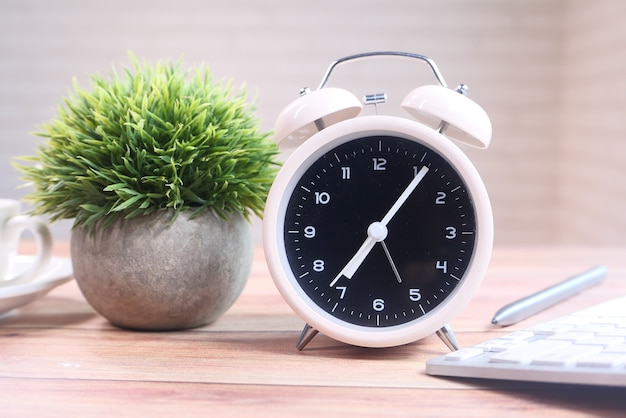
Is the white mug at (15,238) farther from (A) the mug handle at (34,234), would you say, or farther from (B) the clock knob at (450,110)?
(B) the clock knob at (450,110)

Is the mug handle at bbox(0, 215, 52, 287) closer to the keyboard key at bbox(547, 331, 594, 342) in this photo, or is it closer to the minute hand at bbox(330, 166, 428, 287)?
the minute hand at bbox(330, 166, 428, 287)

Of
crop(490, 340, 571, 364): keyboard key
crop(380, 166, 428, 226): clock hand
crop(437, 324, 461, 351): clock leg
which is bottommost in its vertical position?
crop(437, 324, 461, 351): clock leg

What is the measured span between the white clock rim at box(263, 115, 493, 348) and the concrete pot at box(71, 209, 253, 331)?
0.09m

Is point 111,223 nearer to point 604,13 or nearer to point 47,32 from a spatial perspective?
point 604,13

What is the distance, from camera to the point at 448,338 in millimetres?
797

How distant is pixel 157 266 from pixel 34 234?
22 centimetres

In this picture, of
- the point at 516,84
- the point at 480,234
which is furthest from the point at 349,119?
the point at 516,84

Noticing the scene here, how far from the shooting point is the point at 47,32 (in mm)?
2824

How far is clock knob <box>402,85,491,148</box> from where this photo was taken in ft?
2.56

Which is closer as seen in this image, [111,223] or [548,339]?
[548,339]

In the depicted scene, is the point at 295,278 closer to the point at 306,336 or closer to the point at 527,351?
the point at 306,336

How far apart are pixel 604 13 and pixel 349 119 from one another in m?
1.91

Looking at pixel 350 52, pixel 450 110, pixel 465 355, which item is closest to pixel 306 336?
pixel 465 355

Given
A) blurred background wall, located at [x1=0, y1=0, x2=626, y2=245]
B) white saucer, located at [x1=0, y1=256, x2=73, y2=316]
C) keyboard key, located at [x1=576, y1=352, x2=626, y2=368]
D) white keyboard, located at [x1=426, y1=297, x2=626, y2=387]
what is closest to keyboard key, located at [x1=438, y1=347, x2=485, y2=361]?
white keyboard, located at [x1=426, y1=297, x2=626, y2=387]
